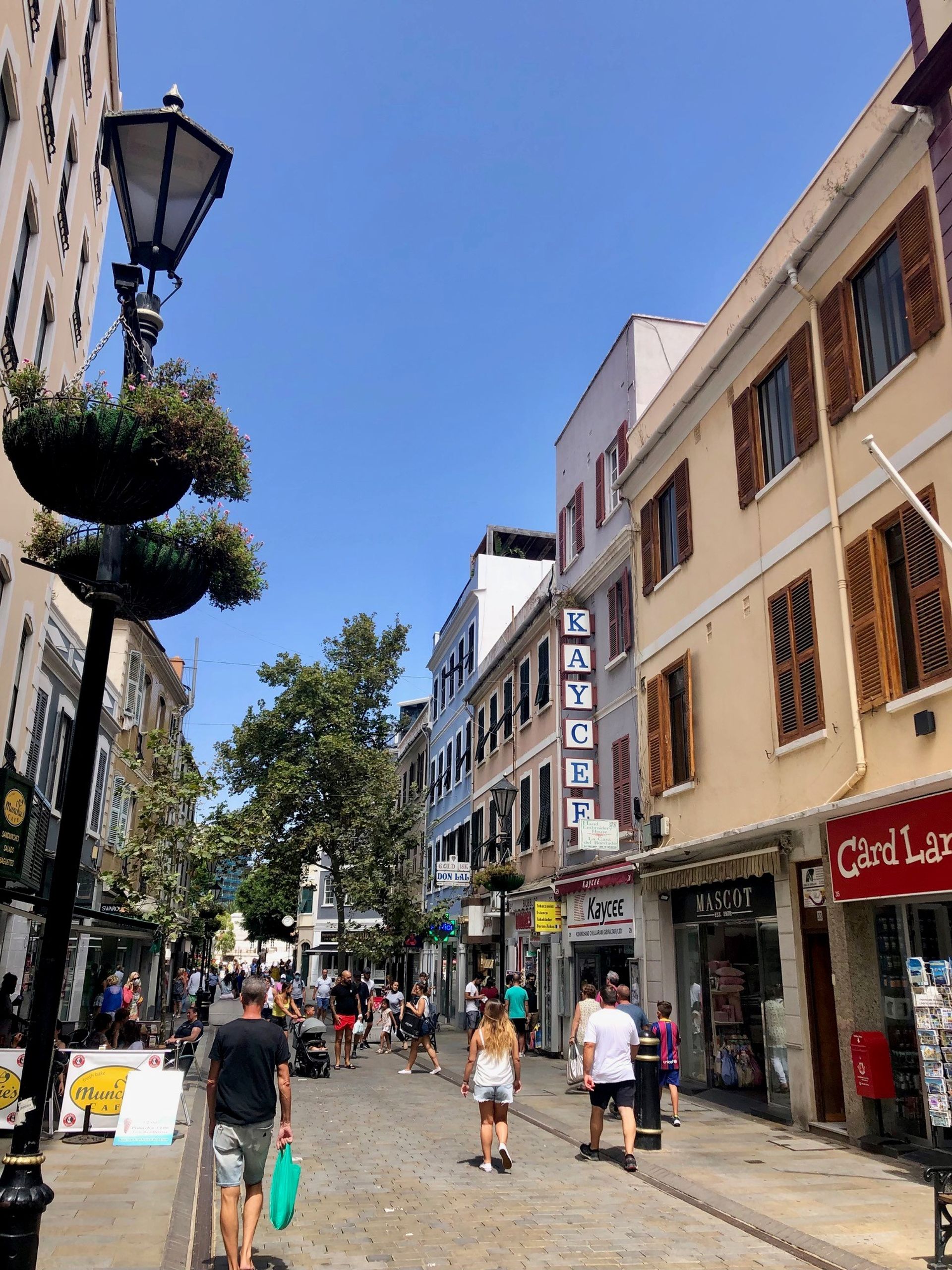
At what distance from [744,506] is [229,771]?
25391 mm

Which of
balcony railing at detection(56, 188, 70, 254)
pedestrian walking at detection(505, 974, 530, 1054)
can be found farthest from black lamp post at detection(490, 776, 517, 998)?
balcony railing at detection(56, 188, 70, 254)

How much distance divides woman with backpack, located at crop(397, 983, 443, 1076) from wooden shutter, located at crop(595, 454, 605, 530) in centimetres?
1033

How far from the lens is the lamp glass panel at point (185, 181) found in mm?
4922

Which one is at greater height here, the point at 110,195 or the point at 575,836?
the point at 110,195

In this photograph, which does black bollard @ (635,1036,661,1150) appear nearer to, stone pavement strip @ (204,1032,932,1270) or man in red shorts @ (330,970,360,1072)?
stone pavement strip @ (204,1032,932,1270)

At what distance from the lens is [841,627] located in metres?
11.5

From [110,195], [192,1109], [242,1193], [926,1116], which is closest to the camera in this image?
[242,1193]

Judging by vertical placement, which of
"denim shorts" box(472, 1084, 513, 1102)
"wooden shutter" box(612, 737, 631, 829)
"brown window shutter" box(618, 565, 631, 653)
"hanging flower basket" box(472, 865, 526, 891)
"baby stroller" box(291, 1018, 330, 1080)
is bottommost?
"baby stroller" box(291, 1018, 330, 1080)

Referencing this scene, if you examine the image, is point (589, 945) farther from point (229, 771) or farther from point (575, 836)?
point (229, 771)

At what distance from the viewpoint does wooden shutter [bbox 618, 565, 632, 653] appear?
19375mm

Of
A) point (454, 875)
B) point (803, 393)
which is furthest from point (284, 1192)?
point (454, 875)

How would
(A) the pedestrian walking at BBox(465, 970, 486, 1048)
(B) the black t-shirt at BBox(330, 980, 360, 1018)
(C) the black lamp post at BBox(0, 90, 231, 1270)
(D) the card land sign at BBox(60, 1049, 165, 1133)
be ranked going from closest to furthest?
(C) the black lamp post at BBox(0, 90, 231, 1270) < (D) the card land sign at BBox(60, 1049, 165, 1133) < (B) the black t-shirt at BBox(330, 980, 360, 1018) < (A) the pedestrian walking at BBox(465, 970, 486, 1048)

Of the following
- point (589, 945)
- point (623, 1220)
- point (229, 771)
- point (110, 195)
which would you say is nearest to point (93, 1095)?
point (623, 1220)

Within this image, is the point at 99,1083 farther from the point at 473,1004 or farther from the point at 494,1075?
the point at 473,1004
